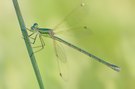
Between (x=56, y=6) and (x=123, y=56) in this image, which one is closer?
(x=56, y=6)

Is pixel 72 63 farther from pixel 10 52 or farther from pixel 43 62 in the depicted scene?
pixel 10 52

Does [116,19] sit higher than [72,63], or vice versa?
[116,19]

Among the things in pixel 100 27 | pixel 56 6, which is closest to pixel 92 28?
pixel 100 27

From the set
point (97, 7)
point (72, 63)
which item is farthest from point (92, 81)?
point (97, 7)

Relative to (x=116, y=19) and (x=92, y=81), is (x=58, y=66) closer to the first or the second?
(x=92, y=81)

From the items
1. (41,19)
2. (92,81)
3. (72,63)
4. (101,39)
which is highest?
(41,19)

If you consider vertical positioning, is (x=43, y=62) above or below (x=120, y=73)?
above
